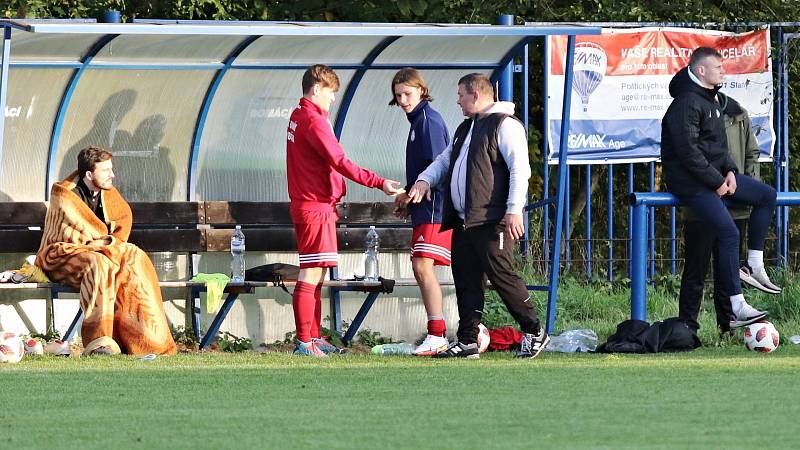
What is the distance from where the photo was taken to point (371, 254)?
1102 cm

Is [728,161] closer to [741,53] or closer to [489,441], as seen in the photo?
[741,53]

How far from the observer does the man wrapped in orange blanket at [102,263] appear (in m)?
9.81

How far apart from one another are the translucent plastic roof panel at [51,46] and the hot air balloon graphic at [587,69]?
3.82m

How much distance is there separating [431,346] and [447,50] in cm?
249

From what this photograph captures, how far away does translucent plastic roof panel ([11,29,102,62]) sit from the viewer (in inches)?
391

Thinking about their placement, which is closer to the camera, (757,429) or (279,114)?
(757,429)

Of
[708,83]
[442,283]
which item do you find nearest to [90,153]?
[442,283]

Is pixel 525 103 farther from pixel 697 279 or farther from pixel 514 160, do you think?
pixel 514 160

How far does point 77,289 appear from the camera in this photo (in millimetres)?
9938

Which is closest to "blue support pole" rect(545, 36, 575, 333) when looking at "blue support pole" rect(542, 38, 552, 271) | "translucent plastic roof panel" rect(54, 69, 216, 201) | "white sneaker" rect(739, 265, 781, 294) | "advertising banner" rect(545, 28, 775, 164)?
"white sneaker" rect(739, 265, 781, 294)

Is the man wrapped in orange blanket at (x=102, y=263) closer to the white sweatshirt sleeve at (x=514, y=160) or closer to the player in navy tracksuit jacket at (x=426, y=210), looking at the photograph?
the player in navy tracksuit jacket at (x=426, y=210)

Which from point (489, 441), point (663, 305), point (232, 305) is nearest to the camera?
point (489, 441)

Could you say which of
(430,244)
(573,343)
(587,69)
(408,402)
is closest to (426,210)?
(430,244)

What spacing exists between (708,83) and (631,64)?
8.65 ft
